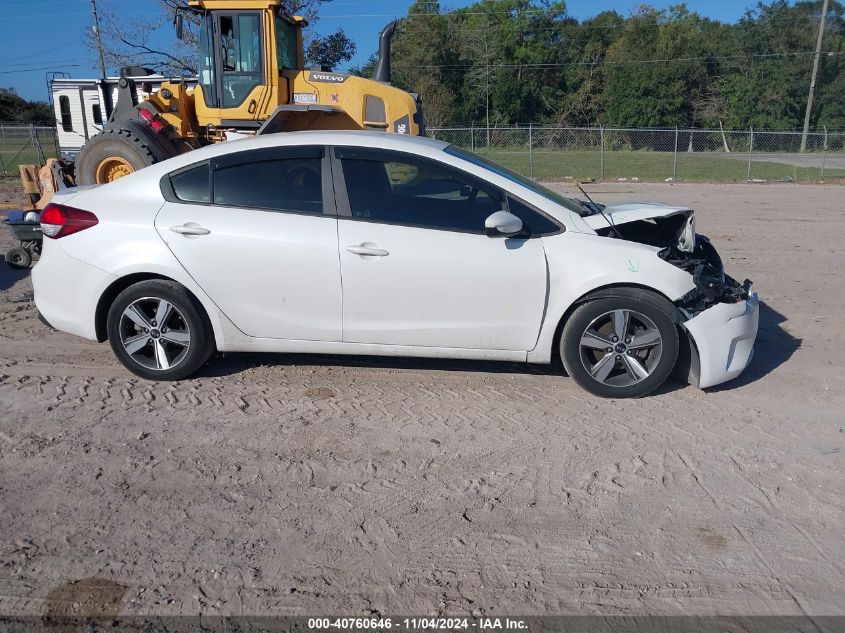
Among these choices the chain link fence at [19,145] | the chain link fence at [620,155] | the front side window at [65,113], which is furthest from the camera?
the chain link fence at [620,155]

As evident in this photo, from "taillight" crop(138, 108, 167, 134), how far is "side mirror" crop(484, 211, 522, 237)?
24.7ft

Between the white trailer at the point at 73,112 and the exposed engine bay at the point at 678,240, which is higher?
the white trailer at the point at 73,112

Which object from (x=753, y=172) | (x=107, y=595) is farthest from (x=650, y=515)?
(x=753, y=172)

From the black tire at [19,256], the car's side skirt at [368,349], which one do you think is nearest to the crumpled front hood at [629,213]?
the car's side skirt at [368,349]

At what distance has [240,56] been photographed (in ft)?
35.3

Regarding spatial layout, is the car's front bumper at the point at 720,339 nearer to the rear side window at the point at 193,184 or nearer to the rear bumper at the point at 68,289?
the rear side window at the point at 193,184

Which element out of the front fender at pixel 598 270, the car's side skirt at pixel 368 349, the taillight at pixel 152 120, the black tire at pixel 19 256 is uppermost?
the taillight at pixel 152 120

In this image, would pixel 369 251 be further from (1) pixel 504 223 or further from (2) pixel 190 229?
(2) pixel 190 229

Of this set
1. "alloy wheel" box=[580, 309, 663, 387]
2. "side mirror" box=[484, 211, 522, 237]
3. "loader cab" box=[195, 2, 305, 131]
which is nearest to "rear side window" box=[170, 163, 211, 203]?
"side mirror" box=[484, 211, 522, 237]

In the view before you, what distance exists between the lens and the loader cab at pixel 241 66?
1053cm

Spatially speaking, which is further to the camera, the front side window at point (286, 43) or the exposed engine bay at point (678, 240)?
the front side window at point (286, 43)

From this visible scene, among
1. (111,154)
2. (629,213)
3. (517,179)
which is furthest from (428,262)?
(111,154)

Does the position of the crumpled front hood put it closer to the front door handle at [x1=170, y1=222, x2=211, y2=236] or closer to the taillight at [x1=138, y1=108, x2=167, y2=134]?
the front door handle at [x1=170, y1=222, x2=211, y2=236]

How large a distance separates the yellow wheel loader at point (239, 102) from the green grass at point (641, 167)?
668 inches
